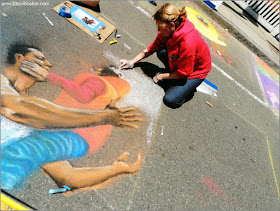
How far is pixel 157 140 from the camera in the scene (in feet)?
8.02

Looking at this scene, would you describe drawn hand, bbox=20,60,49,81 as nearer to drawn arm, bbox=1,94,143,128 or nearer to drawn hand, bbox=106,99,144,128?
drawn arm, bbox=1,94,143,128

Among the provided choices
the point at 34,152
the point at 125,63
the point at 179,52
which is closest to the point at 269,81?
the point at 179,52

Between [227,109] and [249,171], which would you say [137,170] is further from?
[227,109]

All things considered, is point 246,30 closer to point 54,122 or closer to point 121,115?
point 121,115

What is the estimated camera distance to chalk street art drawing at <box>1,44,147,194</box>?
1.71 m

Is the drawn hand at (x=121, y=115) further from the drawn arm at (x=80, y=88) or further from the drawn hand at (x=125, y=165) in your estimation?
the drawn hand at (x=125, y=165)

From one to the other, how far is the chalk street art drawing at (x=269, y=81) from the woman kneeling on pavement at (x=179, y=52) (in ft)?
10.2

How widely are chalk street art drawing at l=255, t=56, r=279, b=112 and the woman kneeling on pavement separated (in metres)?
3.12

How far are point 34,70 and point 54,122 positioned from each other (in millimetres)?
762

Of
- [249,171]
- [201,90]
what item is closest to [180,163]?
[249,171]

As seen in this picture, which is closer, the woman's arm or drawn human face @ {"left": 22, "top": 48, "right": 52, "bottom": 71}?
drawn human face @ {"left": 22, "top": 48, "right": 52, "bottom": 71}

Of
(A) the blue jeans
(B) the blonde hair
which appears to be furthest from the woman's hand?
(B) the blonde hair

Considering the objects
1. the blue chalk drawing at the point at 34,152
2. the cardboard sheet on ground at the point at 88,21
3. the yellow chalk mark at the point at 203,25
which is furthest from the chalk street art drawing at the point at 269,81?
the blue chalk drawing at the point at 34,152

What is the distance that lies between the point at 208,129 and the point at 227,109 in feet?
2.81
